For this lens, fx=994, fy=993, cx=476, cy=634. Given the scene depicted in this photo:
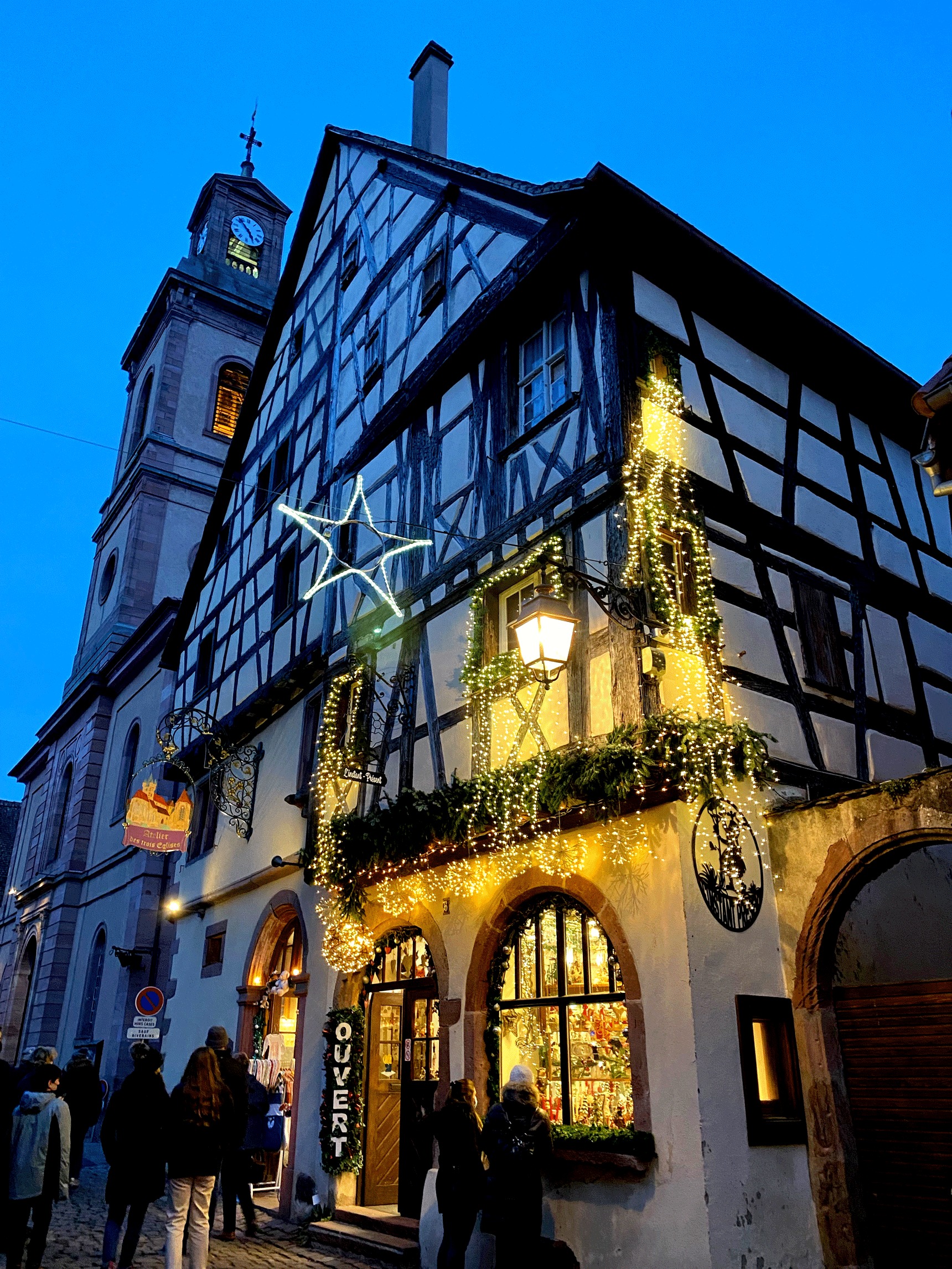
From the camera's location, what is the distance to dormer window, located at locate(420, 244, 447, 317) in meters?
11.8

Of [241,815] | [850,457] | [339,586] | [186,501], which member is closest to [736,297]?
[850,457]

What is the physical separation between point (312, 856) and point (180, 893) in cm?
Answer: 581

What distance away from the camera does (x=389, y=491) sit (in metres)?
12.0

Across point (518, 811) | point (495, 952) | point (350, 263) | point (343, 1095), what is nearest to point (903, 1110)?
point (495, 952)

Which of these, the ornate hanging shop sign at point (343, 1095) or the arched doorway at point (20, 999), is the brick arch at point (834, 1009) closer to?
the ornate hanging shop sign at point (343, 1095)

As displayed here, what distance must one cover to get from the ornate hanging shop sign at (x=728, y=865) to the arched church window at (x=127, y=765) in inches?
731

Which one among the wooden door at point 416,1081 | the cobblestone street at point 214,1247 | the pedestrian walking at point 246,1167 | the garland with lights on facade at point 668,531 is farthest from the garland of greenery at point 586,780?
the cobblestone street at point 214,1247

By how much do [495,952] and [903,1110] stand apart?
325 centimetres

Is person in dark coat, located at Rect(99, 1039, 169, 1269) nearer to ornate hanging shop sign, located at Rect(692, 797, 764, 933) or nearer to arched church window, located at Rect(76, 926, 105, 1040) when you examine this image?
ornate hanging shop sign, located at Rect(692, 797, 764, 933)

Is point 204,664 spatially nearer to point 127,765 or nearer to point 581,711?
point 127,765

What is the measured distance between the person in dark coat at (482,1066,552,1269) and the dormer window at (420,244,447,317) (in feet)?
29.5

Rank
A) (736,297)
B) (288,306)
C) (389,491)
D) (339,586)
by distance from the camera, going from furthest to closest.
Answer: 1. (288,306)
2. (339,586)
3. (389,491)
4. (736,297)

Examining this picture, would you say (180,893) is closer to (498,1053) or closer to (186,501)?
(498,1053)

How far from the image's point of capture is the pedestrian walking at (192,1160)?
6.30 m
